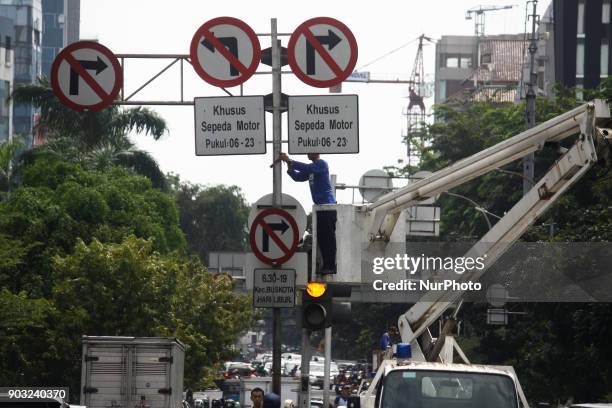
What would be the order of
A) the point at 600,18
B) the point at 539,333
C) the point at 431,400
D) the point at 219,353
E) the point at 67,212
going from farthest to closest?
the point at 600,18
the point at 219,353
the point at 67,212
the point at 539,333
the point at 431,400

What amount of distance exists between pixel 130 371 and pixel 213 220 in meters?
93.1

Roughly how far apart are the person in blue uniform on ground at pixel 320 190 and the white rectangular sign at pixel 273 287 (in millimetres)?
1004

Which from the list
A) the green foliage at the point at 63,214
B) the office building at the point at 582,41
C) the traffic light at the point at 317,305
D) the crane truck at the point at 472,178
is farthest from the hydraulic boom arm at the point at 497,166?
the office building at the point at 582,41

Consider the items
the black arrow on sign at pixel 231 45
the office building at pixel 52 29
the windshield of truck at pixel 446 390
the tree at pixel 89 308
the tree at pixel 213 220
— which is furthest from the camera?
the office building at pixel 52 29

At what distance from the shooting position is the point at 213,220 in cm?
12375

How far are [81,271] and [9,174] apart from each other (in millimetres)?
22205

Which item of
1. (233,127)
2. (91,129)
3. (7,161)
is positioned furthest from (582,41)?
(233,127)

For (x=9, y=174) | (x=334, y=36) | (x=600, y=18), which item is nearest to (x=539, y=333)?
A: (x=334, y=36)

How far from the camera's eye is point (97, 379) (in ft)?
101

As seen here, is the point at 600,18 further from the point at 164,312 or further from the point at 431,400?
the point at 431,400

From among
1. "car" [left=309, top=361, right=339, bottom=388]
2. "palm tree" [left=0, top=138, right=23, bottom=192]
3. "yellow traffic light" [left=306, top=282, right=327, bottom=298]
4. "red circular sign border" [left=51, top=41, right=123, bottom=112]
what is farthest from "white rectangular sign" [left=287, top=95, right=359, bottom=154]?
"car" [left=309, top=361, right=339, bottom=388]

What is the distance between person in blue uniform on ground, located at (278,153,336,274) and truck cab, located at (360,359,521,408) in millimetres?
2705

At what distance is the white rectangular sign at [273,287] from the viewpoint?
1693 cm

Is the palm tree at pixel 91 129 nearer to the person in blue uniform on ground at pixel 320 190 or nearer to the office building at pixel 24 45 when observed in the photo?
the person in blue uniform on ground at pixel 320 190
